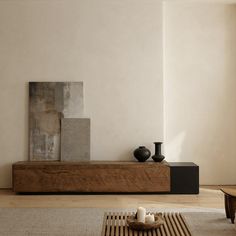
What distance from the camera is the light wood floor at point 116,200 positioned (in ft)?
17.0

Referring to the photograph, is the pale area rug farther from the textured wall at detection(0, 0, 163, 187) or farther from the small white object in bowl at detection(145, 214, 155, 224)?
the textured wall at detection(0, 0, 163, 187)

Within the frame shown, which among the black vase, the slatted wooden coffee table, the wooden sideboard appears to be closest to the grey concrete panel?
the wooden sideboard

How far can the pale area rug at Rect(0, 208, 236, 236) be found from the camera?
3.94 m

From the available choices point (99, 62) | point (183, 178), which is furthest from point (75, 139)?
point (183, 178)

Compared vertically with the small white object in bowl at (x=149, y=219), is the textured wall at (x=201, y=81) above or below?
above

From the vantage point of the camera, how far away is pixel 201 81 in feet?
21.8

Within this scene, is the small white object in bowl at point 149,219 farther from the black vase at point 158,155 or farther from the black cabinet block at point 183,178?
the black vase at point 158,155

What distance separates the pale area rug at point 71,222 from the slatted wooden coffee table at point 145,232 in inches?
18.6

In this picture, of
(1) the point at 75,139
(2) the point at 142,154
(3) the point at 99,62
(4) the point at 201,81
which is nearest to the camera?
(2) the point at 142,154

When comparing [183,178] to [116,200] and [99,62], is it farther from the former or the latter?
[99,62]

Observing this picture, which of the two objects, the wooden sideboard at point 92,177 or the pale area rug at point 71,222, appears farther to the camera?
the wooden sideboard at point 92,177

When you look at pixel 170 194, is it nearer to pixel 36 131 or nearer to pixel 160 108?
pixel 160 108

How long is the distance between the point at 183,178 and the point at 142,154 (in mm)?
736

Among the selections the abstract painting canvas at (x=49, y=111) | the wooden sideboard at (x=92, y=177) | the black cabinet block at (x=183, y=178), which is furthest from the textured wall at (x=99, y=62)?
the black cabinet block at (x=183, y=178)
